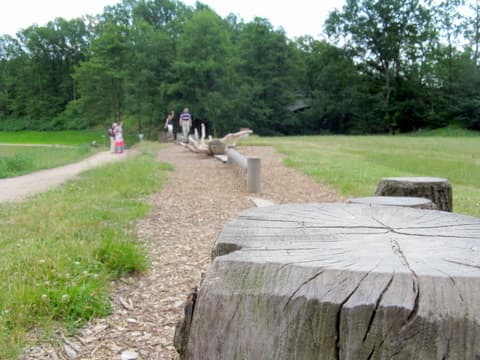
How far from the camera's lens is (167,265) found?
13.0ft

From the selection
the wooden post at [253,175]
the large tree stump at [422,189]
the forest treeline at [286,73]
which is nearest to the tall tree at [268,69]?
the forest treeline at [286,73]

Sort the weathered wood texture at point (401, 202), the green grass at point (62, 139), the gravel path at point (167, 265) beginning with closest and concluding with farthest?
1. the gravel path at point (167, 265)
2. the weathered wood texture at point (401, 202)
3. the green grass at point (62, 139)

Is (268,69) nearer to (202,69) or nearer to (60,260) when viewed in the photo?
(202,69)

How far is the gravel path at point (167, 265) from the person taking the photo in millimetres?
2551

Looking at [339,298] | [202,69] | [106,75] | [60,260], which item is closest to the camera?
[339,298]

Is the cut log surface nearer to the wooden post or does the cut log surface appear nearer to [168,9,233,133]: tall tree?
the wooden post

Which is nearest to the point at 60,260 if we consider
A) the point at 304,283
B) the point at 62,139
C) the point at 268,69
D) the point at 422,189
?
the point at 304,283

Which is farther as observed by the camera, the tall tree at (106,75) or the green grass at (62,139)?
the tall tree at (106,75)

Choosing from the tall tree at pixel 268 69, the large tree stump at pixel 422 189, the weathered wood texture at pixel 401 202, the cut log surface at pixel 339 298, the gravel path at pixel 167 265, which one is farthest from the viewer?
the tall tree at pixel 268 69

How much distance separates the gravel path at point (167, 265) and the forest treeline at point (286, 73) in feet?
91.8

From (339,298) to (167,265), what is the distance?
286cm

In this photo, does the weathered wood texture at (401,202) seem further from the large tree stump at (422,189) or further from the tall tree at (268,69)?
the tall tree at (268,69)

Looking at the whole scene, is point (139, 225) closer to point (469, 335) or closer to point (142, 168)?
point (469, 335)

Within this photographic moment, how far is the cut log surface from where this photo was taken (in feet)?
4.08
